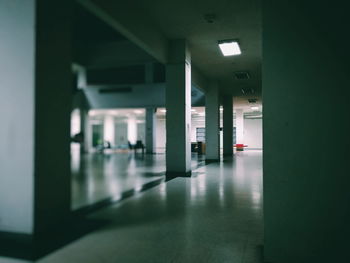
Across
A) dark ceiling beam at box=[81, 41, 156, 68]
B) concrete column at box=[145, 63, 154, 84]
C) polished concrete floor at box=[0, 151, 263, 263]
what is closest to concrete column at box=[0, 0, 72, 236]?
polished concrete floor at box=[0, 151, 263, 263]

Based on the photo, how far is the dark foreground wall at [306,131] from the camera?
2.13m

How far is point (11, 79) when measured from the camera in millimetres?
2855

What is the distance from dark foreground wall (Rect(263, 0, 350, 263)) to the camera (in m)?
2.13

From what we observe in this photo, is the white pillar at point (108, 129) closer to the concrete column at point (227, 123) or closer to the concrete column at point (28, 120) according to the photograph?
the concrete column at point (227, 123)

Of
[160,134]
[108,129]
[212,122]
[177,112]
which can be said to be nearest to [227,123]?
[212,122]

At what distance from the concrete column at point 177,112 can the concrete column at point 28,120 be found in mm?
4678

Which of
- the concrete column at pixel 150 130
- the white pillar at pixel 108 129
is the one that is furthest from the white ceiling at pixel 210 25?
the white pillar at pixel 108 129

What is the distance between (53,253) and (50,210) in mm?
587

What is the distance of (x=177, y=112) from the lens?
25.1 ft

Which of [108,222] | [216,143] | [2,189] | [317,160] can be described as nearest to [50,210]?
[2,189]

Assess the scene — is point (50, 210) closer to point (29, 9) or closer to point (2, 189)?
point (2, 189)

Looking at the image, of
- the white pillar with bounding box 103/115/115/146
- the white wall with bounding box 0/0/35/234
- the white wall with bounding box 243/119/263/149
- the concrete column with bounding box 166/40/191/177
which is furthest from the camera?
the white pillar with bounding box 103/115/115/146

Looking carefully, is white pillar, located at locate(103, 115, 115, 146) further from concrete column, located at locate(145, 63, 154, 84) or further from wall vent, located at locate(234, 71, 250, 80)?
wall vent, located at locate(234, 71, 250, 80)

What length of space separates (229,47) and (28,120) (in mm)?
6481
